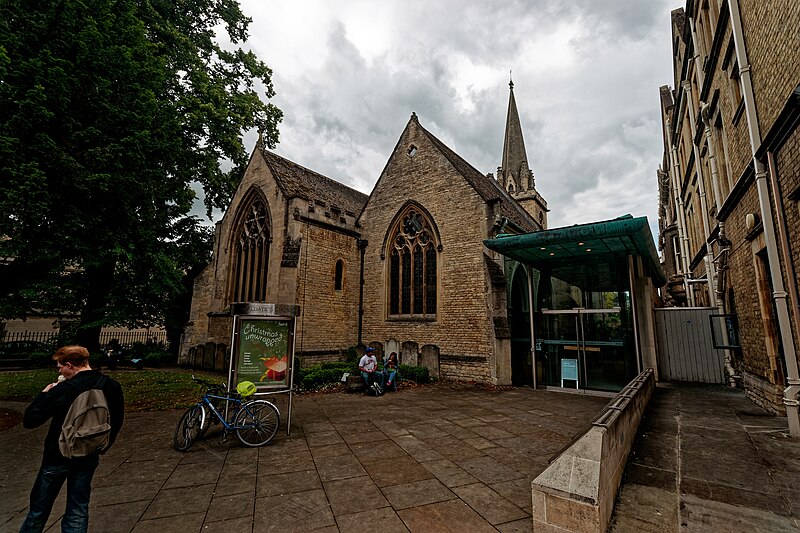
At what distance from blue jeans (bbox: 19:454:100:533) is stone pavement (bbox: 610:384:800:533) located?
177 inches

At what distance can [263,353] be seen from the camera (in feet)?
22.0

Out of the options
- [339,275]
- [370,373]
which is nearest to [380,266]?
[339,275]

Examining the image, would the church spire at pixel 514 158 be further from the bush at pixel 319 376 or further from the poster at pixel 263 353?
the poster at pixel 263 353

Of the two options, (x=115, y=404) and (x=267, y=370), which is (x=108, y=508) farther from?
(x=267, y=370)

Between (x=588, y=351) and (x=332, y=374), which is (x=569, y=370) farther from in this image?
(x=332, y=374)

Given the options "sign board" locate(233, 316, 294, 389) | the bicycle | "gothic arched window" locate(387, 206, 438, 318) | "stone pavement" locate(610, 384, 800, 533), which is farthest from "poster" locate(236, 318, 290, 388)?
"gothic arched window" locate(387, 206, 438, 318)

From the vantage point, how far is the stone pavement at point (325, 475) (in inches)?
132

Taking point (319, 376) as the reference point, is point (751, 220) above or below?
above

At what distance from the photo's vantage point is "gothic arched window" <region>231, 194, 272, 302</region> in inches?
617

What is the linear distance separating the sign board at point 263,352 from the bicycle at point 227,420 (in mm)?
486

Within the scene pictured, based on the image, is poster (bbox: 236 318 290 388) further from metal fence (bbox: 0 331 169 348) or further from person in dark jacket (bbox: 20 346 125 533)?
metal fence (bbox: 0 331 169 348)

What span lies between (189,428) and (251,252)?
465 inches

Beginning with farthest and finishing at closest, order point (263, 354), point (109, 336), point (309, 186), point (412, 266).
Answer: point (109, 336)
point (309, 186)
point (412, 266)
point (263, 354)

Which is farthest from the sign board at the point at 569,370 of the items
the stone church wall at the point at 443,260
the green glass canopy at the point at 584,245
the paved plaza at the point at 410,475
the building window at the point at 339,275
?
the building window at the point at 339,275
